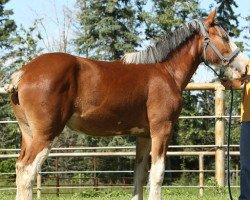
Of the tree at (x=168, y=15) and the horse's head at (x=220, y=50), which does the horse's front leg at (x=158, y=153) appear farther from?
the tree at (x=168, y=15)

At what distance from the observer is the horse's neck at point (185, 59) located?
539cm

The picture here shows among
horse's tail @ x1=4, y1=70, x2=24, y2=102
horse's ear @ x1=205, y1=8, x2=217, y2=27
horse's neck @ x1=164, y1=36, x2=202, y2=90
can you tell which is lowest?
horse's tail @ x1=4, y1=70, x2=24, y2=102

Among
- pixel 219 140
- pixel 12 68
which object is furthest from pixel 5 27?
pixel 219 140

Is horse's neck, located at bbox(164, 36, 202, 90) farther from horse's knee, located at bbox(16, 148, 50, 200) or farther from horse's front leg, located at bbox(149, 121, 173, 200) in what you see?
horse's knee, located at bbox(16, 148, 50, 200)

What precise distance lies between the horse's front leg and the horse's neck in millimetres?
667

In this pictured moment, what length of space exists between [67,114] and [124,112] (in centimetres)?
59

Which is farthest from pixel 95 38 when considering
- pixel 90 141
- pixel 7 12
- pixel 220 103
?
pixel 220 103

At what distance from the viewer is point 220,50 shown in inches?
209

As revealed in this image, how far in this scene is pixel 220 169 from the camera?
7.50 metres

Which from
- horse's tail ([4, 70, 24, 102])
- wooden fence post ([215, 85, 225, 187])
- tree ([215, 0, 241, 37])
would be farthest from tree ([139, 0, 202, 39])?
horse's tail ([4, 70, 24, 102])

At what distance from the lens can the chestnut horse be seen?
450cm

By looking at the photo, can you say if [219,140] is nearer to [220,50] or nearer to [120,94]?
[220,50]

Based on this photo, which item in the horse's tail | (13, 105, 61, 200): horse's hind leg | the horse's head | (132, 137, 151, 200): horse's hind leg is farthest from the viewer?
(132, 137, 151, 200): horse's hind leg

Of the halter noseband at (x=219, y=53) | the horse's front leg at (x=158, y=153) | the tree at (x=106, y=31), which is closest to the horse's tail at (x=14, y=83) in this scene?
the horse's front leg at (x=158, y=153)
